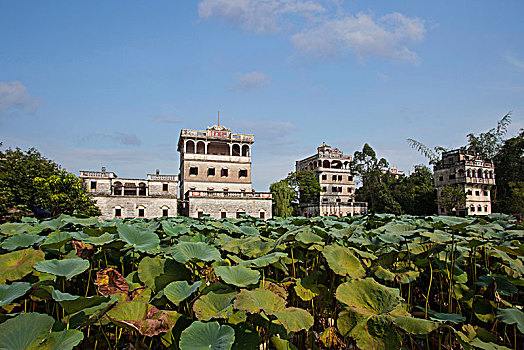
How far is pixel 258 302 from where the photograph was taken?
58.9 inches

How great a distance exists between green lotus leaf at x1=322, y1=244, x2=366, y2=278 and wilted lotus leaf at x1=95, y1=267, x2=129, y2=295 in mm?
1324

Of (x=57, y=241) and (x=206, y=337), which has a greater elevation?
(x=57, y=241)

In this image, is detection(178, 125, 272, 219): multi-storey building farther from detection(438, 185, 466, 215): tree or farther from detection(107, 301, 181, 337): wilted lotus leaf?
detection(107, 301, 181, 337): wilted lotus leaf

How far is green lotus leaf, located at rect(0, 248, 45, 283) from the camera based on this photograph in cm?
185

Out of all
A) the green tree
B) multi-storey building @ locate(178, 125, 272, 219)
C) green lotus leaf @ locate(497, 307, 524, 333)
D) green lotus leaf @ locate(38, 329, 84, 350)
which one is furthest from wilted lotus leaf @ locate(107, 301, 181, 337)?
the green tree

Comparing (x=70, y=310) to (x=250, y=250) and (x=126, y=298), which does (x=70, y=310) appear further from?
(x=250, y=250)

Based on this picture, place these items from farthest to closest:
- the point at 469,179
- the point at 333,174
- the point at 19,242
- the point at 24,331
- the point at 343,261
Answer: the point at 333,174, the point at 469,179, the point at 19,242, the point at 343,261, the point at 24,331

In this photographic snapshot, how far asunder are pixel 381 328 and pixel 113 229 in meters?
2.43

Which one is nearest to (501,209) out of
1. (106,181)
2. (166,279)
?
(106,181)

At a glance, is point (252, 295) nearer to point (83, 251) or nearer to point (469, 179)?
point (83, 251)

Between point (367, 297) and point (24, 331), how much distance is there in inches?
62.5

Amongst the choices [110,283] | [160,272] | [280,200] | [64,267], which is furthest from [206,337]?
[280,200]

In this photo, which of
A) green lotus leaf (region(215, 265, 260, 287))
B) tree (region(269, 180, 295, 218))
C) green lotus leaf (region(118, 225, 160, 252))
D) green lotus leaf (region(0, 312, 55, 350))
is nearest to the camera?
green lotus leaf (region(0, 312, 55, 350))

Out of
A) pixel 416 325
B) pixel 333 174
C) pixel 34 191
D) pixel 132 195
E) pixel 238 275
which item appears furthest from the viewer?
pixel 333 174
